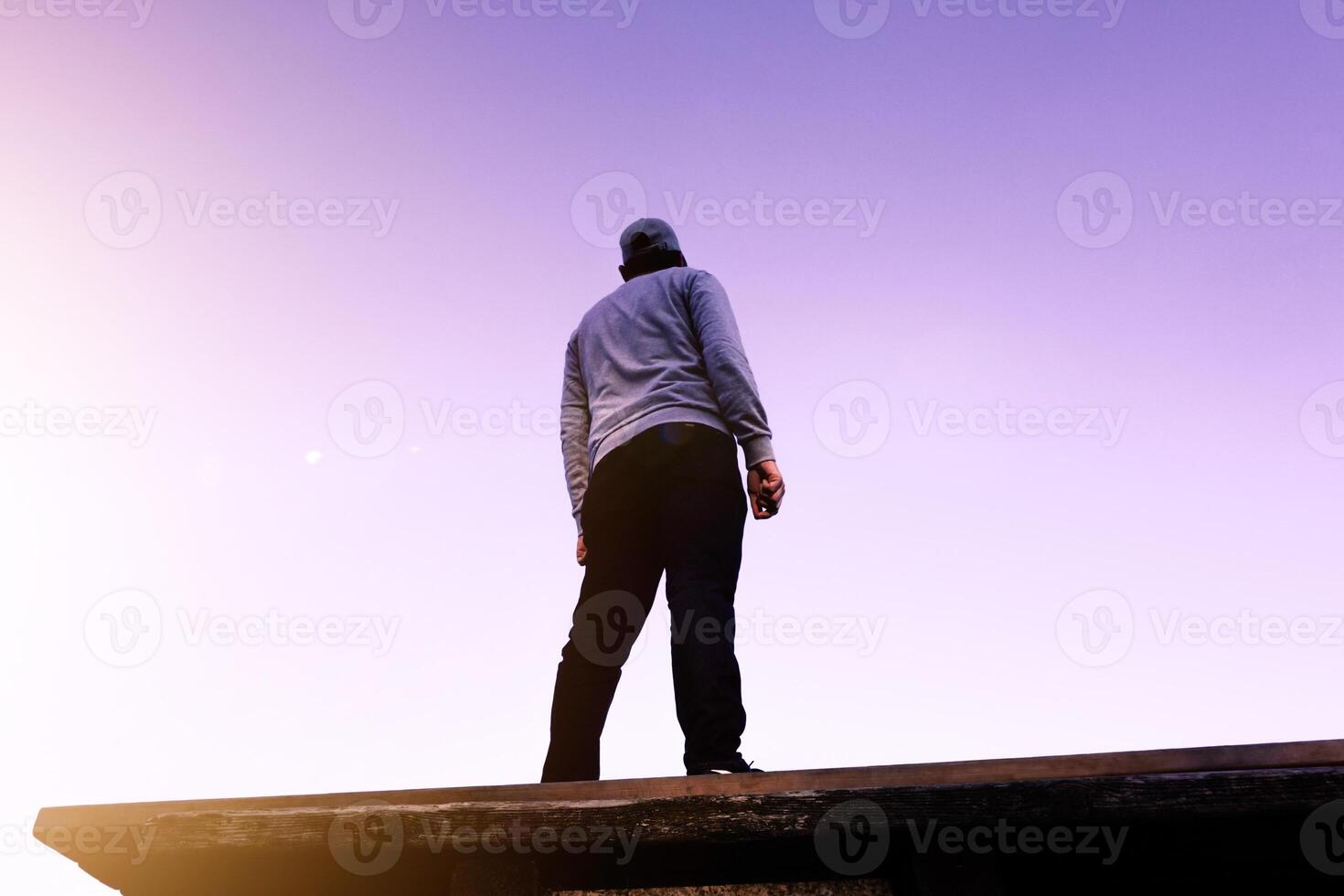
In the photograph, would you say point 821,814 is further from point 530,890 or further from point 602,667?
point 602,667

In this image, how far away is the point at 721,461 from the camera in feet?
10.3

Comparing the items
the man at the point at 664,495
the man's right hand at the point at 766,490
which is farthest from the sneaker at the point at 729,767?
the man's right hand at the point at 766,490

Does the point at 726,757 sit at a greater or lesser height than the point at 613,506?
lesser

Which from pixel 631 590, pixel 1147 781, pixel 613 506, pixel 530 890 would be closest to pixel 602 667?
pixel 631 590

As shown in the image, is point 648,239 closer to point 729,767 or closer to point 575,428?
point 575,428

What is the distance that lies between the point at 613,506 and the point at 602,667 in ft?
1.85

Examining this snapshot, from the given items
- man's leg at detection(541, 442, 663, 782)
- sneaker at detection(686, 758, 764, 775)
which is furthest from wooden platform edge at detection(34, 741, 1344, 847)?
man's leg at detection(541, 442, 663, 782)

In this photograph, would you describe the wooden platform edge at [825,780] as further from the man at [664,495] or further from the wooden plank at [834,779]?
the man at [664,495]

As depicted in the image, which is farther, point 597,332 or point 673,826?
point 597,332

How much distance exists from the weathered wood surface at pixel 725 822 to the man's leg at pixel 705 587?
600mm

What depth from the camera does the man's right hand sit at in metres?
3.12

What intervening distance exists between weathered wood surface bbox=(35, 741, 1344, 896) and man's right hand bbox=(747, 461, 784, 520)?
1.26 metres

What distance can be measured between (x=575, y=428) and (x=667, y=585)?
1055 millimetres

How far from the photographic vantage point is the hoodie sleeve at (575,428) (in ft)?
11.8
